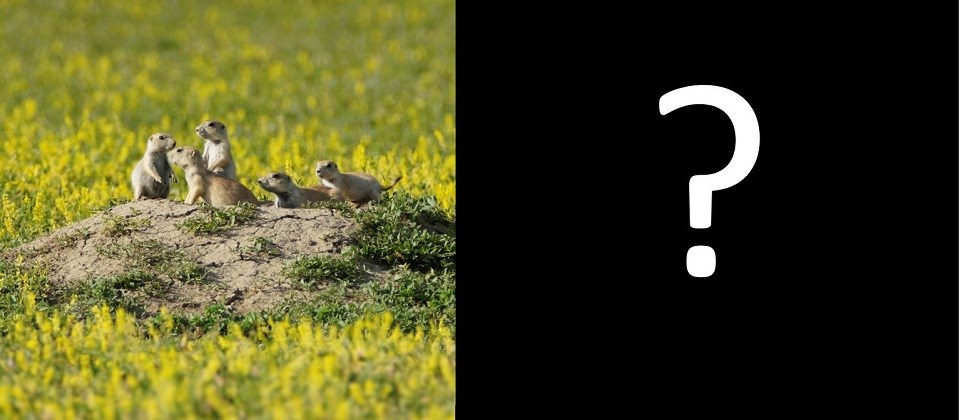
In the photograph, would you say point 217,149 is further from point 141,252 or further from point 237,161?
point 237,161

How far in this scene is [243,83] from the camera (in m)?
20.9

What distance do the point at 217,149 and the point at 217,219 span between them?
3.86 ft

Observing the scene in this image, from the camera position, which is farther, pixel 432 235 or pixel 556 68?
pixel 432 235

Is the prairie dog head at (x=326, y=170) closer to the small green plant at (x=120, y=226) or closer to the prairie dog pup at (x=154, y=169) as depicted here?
the prairie dog pup at (x=154, y=169)

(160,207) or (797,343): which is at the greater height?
(160,207)

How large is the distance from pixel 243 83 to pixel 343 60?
8.27 feet

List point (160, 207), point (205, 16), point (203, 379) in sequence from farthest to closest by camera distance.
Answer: point (205, 16) < point (160, 207) < point (203, 379)

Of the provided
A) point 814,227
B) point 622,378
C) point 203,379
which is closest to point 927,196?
point 814,227

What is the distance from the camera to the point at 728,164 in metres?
7.30

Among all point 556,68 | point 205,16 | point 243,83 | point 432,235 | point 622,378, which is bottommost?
point 622,378

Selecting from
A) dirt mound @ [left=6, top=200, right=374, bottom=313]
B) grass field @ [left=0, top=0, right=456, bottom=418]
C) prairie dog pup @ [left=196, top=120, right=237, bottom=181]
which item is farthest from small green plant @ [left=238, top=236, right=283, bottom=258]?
prairie dog pup @ [left=196, top=120, right=237, bottom=181]

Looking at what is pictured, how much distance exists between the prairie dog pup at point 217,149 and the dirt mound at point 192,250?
62cm

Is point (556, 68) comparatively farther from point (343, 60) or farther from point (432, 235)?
point (343, 60)

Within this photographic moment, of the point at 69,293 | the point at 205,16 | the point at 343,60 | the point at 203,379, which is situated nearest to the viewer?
the point at 203,379
